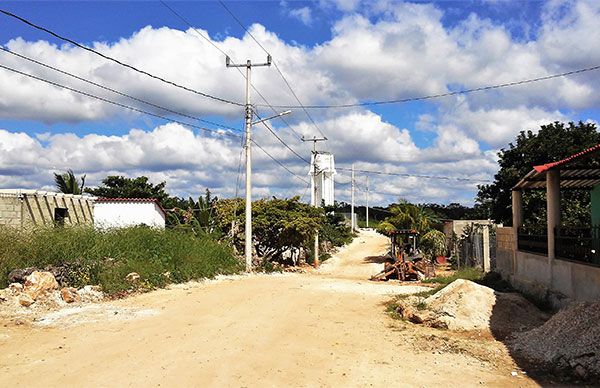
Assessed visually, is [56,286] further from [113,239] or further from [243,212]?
[243,212]

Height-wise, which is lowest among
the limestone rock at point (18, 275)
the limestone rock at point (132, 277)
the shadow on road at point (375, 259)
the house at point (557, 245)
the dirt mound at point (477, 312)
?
the shadow on road at point (375, 259)

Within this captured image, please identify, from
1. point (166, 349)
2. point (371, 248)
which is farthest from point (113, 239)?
point (371, 248)

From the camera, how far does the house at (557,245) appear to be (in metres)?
11.5

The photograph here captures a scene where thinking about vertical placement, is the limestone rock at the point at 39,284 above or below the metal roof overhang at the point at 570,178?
below

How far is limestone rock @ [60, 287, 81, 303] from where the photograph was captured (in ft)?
46.8

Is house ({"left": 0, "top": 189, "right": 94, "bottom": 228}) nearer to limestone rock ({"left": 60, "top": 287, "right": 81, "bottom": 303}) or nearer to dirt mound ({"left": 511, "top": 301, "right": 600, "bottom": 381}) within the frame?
limestone rock ({"left": 60, "top": 287, "right": 81, "bottom": 303})

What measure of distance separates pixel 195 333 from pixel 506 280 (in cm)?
1176

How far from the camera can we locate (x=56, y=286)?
14531mm

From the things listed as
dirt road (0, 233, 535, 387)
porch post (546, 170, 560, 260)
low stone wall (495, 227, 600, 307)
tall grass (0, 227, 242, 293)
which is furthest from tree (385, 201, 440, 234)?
porch post (546, 170, 560, 260)

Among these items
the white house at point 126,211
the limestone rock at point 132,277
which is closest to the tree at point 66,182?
the white house at point 126,211

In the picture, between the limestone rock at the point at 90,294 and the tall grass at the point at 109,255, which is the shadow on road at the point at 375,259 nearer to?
the tall grass at the point at 109,255

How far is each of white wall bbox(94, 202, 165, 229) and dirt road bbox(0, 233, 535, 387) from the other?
14.8m

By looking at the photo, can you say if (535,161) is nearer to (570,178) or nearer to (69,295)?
(570,178)

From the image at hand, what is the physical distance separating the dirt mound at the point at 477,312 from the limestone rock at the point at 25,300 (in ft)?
28.7
